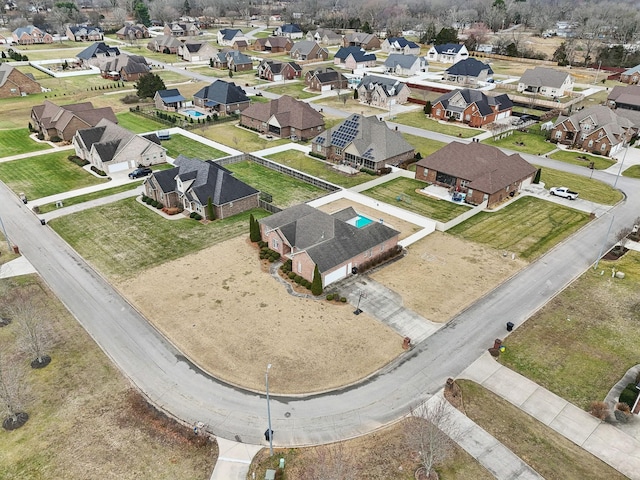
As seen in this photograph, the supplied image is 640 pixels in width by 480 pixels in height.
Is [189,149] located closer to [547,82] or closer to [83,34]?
[547,82]

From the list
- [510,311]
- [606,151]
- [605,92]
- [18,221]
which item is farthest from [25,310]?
[605,92]

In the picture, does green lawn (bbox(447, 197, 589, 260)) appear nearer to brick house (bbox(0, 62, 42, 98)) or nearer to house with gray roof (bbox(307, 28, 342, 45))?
brick house (bbox(0, 62, 42, 98))

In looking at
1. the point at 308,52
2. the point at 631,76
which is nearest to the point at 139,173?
the point at 308,52

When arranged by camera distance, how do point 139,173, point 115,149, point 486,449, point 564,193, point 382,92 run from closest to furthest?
point 486,449
point 564,193
point 139,173
point 115,149
point 382,92

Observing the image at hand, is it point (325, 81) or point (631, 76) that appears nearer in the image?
point (325, 81)

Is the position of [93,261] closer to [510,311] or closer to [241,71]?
[510,311]

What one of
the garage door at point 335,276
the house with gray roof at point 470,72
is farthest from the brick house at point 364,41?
the garage door at point 335,276
